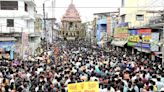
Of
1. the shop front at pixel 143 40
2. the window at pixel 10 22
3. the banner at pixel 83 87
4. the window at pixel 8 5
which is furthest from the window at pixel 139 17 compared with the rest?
the banner at pixel 83 87

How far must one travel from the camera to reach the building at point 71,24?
98.4m

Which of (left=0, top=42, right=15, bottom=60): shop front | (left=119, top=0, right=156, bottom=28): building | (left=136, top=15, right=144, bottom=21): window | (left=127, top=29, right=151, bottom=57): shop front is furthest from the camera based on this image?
(left=136, top=15, right=144, bottom=21): window

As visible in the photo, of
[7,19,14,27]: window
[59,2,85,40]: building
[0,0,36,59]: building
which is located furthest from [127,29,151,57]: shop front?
[59,2,85,40]: building

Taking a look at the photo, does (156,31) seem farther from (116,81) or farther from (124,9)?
(124,9)

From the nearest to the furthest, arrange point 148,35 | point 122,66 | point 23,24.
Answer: point 122,66, point 148,35, point 23,24

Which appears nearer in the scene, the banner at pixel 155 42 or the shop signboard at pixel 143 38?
the banner at pixel 155 42

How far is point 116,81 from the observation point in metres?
14.7

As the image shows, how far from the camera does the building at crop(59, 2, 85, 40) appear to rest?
98.4 m

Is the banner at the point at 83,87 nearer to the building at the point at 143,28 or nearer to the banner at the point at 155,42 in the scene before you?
the building at the point at 143,28

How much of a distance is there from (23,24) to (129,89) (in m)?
27.4

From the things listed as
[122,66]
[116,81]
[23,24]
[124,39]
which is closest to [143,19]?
[124,39]

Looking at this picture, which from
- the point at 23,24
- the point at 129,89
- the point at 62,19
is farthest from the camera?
the point at 62,19

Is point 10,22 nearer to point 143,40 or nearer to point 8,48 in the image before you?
point 8,48

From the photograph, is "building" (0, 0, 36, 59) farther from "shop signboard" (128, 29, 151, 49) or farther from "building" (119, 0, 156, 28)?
"building" (119, 0, 156, 28)
